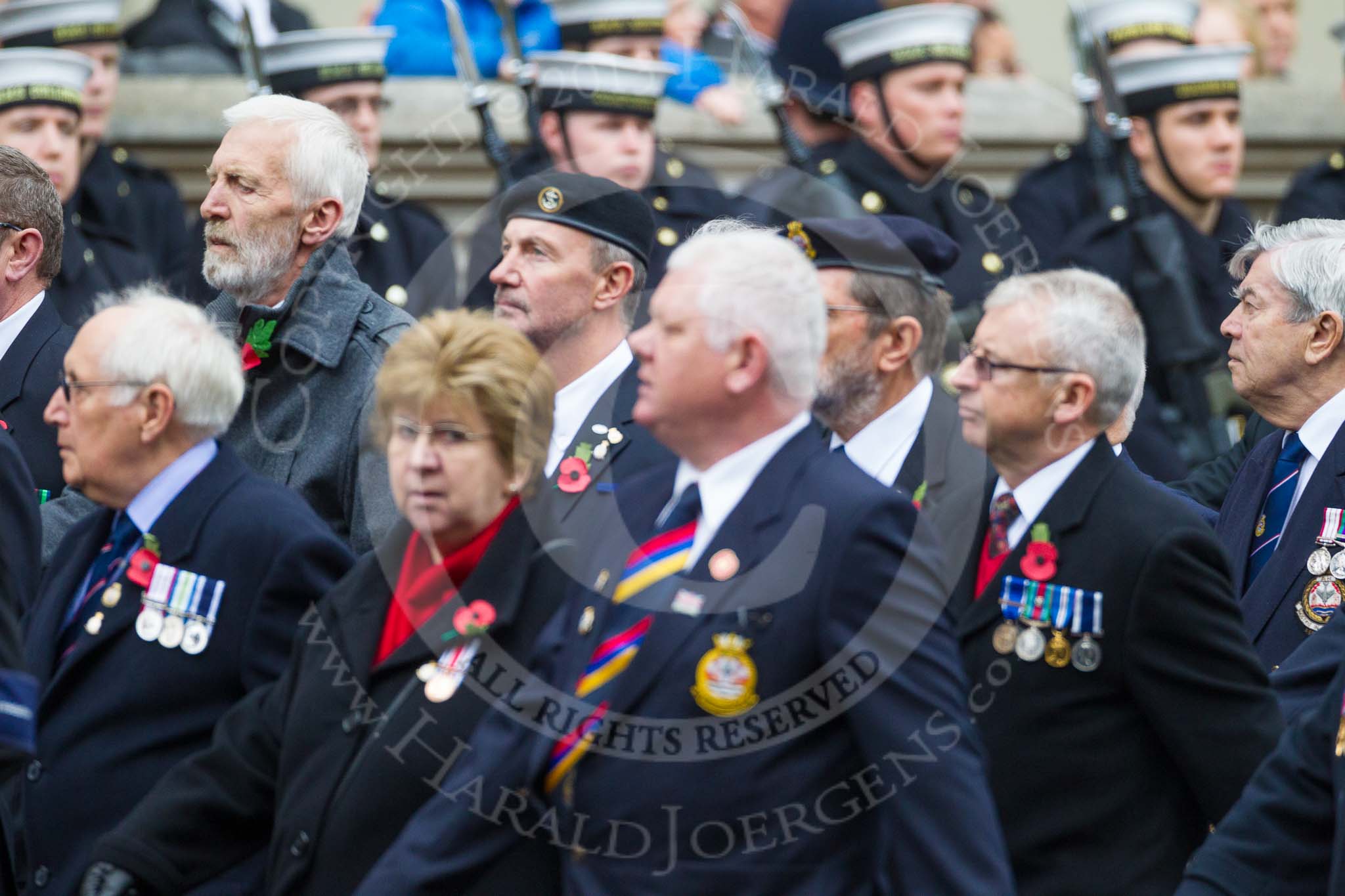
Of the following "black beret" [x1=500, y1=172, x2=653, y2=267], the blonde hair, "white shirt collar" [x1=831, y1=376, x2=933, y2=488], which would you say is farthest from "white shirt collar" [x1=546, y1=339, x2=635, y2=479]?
the blonde hair

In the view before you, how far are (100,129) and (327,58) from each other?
1.06 m

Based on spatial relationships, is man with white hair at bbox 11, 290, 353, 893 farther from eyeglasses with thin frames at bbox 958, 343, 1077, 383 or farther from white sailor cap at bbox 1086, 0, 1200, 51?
white sailor cap at bbox 1086, 0, 1200, 51

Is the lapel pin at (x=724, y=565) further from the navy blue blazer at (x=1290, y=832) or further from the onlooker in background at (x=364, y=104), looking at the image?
the onlooker in background at (x=364, y=104)

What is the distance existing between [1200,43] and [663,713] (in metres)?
6.31

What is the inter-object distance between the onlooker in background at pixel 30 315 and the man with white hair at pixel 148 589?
3.14ft

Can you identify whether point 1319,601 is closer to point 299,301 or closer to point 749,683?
point 749,683

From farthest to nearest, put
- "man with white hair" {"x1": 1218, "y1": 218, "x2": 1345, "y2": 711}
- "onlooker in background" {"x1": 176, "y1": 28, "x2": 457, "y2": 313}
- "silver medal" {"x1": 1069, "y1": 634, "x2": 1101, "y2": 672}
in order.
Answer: "onlooker in background" {"x1": 176, "y1": 28, "x2": 457, "y2": 313} < "man with white hair" {"x1": 1218, "y1": 218, "x2": 1345, "y2": 711} < "silver medal" {"x1": 1069, "y1": 634, "x2": 1101, "y2": 672}

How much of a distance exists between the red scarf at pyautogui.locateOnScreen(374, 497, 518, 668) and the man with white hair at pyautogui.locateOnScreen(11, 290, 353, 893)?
0.30m

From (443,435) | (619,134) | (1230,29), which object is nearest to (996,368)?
(443,435)

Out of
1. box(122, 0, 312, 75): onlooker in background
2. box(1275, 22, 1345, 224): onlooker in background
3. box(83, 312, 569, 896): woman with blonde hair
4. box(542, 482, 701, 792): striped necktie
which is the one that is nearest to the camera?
box(542, 482, 701, 792): striped necktie

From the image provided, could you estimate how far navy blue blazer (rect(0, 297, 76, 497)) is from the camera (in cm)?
519

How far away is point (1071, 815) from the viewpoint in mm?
3975

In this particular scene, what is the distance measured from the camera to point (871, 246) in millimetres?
4895

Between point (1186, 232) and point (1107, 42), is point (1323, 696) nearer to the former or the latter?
point (1186, 232)
